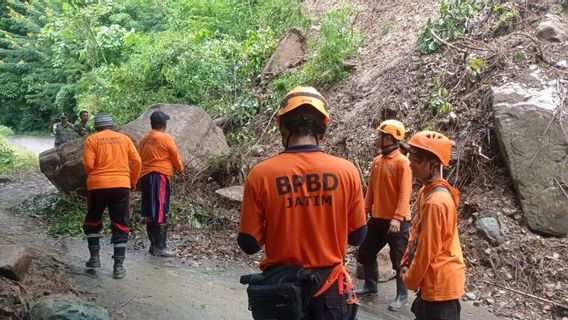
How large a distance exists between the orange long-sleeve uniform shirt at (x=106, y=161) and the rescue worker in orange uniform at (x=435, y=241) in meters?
3.53

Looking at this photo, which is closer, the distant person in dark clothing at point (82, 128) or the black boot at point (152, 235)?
the black boot at point (152, 235)

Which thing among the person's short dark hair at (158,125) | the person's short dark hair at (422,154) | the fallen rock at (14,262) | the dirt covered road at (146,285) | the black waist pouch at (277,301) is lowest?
the dirt covered road at (146,285)

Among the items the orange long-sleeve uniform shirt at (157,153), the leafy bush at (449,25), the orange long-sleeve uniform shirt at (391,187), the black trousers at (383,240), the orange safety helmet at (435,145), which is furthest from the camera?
the leafy bush at (449,25)

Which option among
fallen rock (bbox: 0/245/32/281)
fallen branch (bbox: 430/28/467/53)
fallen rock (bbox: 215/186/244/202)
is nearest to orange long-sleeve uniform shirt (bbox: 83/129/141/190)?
fallen rock (bbox: 0/245/32/281)

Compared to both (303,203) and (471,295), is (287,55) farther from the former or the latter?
(303,203)

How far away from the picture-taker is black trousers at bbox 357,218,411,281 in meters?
5.23

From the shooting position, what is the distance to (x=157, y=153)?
21.3 ft

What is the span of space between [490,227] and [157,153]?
13.5 feet

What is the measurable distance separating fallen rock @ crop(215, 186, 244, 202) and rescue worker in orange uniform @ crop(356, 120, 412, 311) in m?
3.04

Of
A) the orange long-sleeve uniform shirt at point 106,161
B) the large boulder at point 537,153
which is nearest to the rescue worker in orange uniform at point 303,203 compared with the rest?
the orange long-sleeve uniform shirt at point 106,161

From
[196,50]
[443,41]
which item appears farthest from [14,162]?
[443,41]

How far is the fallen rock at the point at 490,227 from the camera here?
6504 mm

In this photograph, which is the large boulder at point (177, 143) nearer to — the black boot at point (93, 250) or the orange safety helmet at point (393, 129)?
the black boot at point (93, 250)

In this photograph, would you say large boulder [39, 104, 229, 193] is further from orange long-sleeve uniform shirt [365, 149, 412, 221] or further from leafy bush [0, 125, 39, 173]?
leafy bush [0, 125, 39, 173]
